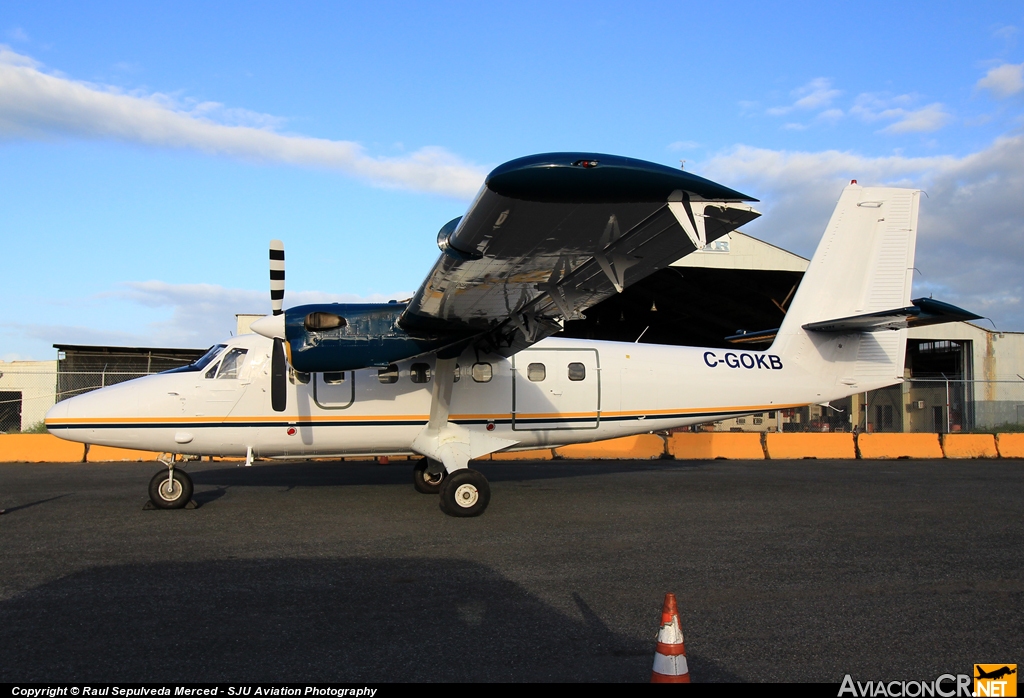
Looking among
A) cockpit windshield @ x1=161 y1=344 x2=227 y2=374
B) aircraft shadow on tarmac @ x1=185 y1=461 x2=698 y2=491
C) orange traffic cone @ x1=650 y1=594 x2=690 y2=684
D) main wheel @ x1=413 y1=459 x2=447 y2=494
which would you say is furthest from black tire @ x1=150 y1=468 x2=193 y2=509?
orange traffic cone @ x1=650 y1=594 x2=690 y2=684

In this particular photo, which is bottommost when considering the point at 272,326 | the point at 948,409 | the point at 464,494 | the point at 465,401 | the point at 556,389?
the point at 464,494

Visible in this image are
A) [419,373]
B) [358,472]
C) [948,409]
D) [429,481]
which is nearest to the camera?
[419,373]

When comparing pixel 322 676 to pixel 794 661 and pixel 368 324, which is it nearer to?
pixel 794 661

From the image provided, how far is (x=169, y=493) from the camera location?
9945mm

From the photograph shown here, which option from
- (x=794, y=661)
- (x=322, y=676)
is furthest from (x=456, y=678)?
(x=794, y=661)

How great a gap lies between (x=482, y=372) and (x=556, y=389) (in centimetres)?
125

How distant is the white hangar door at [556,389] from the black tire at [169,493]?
15.8ft

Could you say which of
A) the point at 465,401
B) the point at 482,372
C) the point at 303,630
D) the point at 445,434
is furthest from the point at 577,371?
the point at 303,630

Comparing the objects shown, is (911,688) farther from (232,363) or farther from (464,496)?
(232,363)

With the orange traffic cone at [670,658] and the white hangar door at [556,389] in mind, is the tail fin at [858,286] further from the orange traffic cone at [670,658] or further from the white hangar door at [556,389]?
the orange traffic cone at [670,658]

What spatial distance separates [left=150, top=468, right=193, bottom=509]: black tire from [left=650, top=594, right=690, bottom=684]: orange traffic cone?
28.4 feet

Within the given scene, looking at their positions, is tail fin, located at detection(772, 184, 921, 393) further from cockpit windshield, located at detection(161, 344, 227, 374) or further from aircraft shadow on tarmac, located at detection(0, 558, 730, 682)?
cockpit windshield, located at detection(161, 344, 227, 374)

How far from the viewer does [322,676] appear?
3.95 meters

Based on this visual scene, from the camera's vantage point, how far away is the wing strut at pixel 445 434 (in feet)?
33.4
